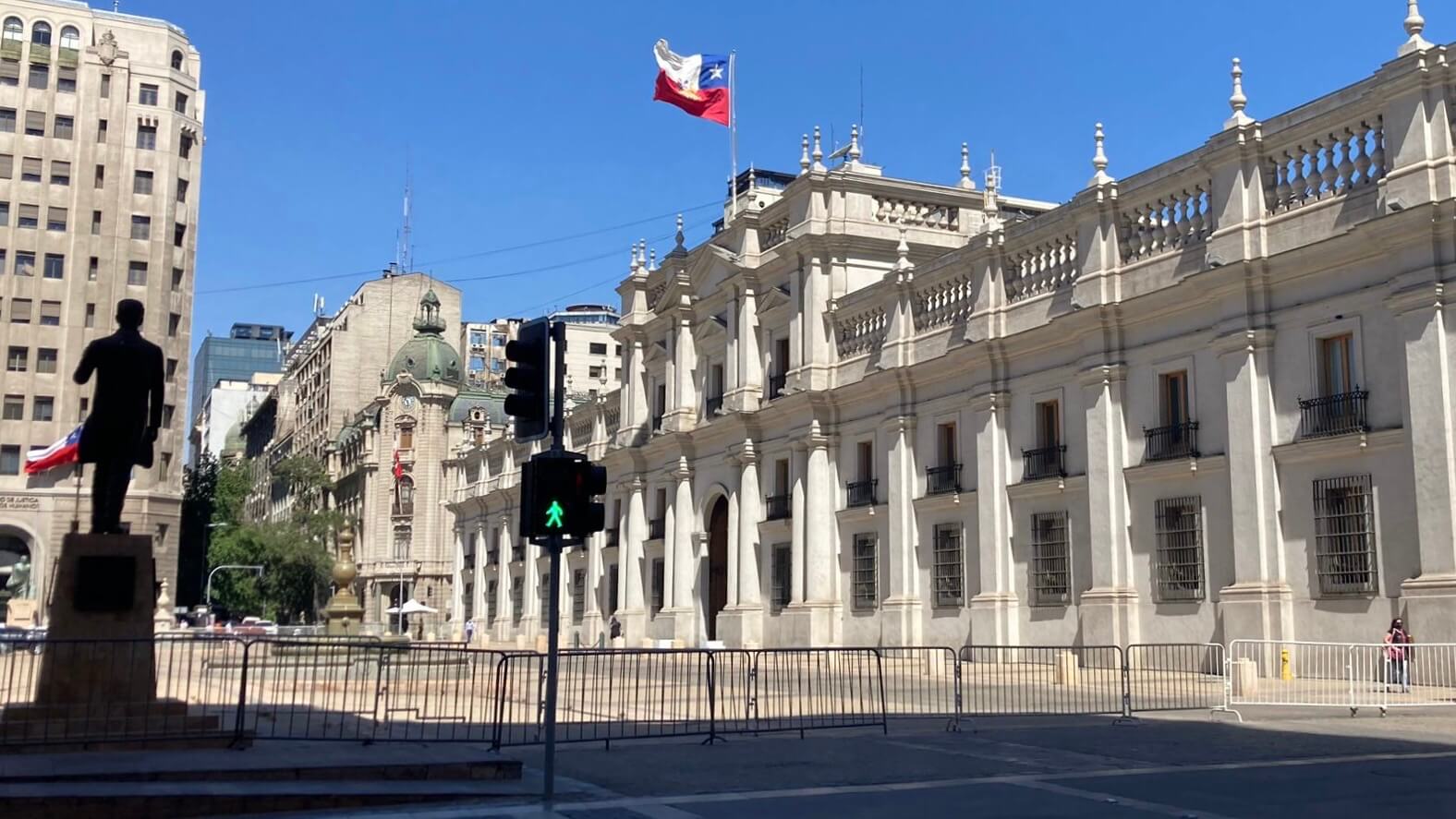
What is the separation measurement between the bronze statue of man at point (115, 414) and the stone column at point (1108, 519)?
64.5 ft

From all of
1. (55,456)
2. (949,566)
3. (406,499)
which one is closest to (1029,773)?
(949,566)

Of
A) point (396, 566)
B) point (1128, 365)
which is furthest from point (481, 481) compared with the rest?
point (1128, 365)

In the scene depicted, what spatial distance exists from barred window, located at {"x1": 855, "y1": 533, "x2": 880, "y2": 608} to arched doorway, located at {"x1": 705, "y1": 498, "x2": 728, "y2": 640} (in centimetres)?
790

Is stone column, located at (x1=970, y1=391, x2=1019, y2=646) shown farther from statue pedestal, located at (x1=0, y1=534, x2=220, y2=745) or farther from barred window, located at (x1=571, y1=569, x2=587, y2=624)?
barred window, located at (x1=571, y1=569, x2=587, y2=624)

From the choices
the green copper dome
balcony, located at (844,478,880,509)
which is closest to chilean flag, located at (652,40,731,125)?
balcony, located at (844,478,880,509)

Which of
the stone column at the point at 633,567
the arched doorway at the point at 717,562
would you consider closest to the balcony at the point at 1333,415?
the arched doorway at the point at 717,562

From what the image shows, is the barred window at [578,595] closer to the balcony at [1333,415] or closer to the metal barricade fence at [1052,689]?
the metal barricade fence at [1052,689]

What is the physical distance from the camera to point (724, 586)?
146ft

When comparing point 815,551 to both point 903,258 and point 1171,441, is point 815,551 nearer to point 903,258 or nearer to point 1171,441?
point 903,258

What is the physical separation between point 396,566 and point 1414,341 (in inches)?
2988

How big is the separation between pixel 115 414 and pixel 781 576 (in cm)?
2861

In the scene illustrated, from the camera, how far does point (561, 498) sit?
10.8 meters

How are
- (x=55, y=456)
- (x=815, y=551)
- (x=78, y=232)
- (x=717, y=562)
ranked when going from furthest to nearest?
(x=78, y=232), (x=55, y=456), (x=717, y=562), (x=815, y=551)

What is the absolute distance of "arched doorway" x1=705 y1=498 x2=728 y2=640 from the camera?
44.5 metres
